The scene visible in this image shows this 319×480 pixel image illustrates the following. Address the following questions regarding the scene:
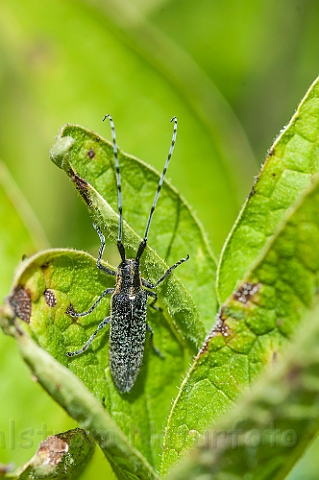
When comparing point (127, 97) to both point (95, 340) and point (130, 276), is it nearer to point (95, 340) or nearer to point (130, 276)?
point (130, 276)

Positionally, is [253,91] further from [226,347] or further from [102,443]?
[102,443]

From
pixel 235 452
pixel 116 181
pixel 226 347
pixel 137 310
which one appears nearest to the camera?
pixel 235 452

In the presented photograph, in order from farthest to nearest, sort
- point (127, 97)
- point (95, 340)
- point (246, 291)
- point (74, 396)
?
point (127, 97)
point (95, 340)
point (246, 291)
point (74, 396)

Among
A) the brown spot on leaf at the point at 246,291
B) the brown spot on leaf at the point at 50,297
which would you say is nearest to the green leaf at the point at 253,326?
the brown spot on leaf at the point at 246,291

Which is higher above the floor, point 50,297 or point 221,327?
point 50,297

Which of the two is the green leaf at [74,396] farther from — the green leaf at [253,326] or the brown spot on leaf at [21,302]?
the green leaf at [253,326]

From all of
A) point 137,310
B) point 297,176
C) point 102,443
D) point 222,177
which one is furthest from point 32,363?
point 222,177

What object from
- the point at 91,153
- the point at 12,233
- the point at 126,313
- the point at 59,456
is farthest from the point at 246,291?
the point at 12,233
